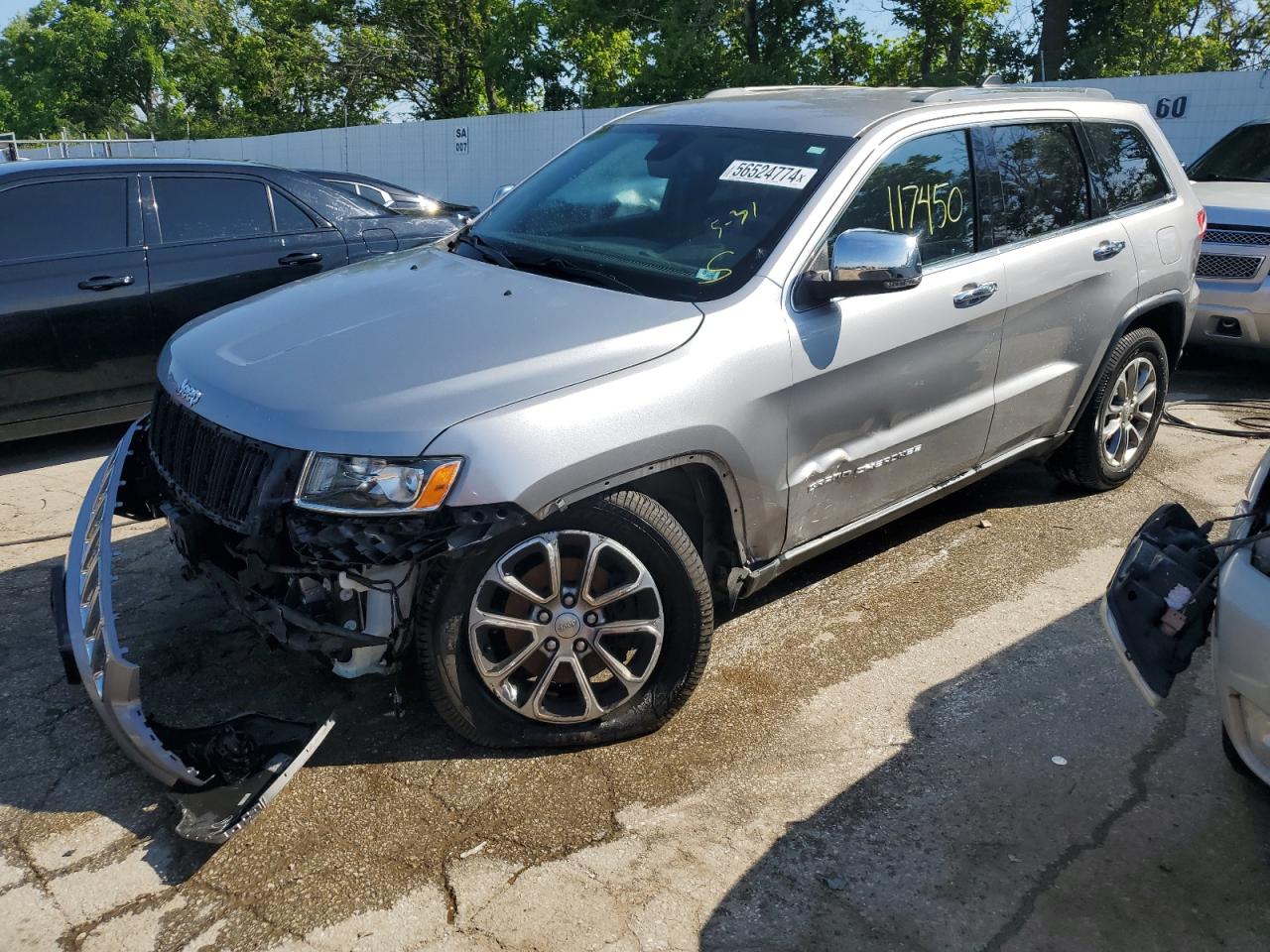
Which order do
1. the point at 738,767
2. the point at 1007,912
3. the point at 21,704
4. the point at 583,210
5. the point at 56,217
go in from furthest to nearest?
the point at 56,217 < the point at 583,210 < the point at 21,704 < the point at 738,767 < the point at 1007,912

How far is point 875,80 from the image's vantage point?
93.7 feet

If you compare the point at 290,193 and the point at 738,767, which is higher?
the point at 290,193

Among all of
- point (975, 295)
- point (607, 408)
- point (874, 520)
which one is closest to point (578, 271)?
point (607, 408)

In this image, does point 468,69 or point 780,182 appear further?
point 468,69

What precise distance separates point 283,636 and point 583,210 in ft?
6.73

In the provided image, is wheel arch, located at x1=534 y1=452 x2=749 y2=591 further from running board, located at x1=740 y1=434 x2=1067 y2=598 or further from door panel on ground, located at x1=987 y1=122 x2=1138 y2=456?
door panel on ground, located at x1=987 y1=122 x2=1138 y2=456

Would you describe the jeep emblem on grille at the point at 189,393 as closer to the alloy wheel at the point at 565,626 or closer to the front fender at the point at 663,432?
the front fender at the point at 663,432

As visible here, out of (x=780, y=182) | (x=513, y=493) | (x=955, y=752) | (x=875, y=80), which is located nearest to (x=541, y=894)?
(x=513, y=493)

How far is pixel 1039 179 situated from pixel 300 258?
4.05 metres

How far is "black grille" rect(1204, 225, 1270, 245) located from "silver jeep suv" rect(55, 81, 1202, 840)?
3.27 metres

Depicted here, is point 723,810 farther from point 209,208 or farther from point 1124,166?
point 209,208

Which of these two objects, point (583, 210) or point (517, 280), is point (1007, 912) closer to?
point (517, 280)

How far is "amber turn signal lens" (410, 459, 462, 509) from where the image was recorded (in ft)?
9.24

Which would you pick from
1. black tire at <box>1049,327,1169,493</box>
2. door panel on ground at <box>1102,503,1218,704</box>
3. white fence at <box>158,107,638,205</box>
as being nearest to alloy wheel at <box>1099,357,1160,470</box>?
black tire at <box>1049,327,1169,493</box>
